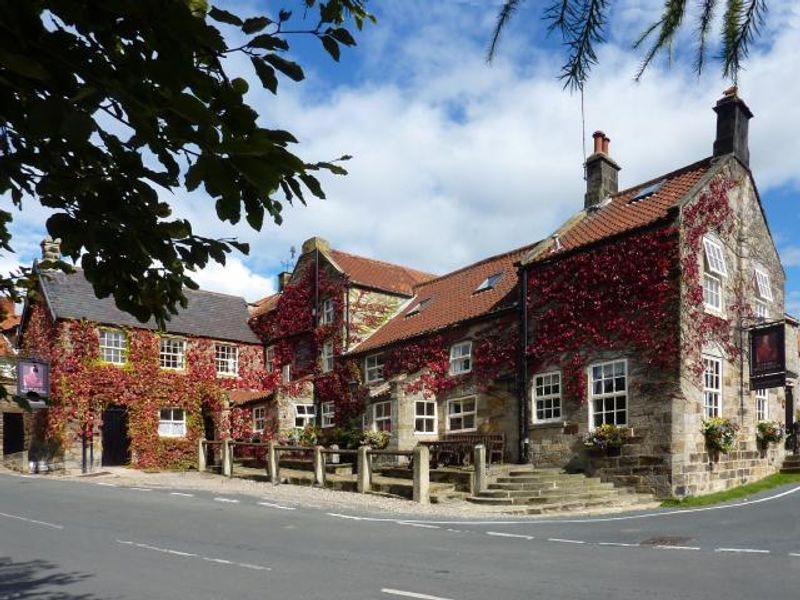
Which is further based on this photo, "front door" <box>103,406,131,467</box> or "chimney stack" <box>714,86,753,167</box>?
"front door" <box>103,406,131,467</box>

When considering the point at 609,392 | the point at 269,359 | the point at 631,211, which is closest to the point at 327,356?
the point at 269,359

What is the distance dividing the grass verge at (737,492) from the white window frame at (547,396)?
4.03 metres

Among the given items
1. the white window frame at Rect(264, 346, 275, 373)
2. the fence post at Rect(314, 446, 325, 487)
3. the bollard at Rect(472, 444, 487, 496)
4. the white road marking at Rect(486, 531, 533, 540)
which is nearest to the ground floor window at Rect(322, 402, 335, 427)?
the white window frame at Rect(264, 346, 275, 373)

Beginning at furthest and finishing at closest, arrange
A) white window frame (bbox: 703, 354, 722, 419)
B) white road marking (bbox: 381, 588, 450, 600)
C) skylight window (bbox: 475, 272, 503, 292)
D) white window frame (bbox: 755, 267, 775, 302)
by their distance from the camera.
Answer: skylight window (bbox: 475, 272, 503, 292), white window frame (bbox: 755, 267, 775, 302), white window frame (bbox: 703, 354, 722, 419), white road marking (bbox: 381, 588, 450, 600)

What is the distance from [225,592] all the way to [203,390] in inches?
958

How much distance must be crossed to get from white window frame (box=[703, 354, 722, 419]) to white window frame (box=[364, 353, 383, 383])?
1166 cm

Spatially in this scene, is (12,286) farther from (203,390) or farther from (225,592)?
(203,390)

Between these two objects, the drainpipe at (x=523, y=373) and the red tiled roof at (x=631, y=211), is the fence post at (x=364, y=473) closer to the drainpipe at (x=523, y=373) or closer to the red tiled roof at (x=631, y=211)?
the drainpipe at (x=523, y=373)

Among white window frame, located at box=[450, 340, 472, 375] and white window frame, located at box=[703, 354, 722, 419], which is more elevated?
white window frame, located at box=[450, 340, 472, 375]

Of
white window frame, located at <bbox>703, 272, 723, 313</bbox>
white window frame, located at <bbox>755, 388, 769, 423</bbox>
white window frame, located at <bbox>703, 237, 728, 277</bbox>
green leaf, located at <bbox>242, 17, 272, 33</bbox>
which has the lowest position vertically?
white window frame, located at <bbox>755, 388, 769, 423</bbox>

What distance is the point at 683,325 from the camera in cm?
1839

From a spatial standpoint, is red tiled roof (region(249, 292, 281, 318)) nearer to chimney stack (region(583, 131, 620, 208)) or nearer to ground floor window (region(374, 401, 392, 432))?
ground floor window (region(374, 401, 392, 432))

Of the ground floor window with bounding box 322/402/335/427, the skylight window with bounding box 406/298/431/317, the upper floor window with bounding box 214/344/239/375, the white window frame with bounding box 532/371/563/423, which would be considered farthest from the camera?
the upper floor window with bounding box 214/344/239/375

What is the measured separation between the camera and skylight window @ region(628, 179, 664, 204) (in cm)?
2219
